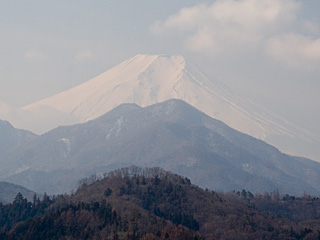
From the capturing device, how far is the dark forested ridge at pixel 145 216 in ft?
323

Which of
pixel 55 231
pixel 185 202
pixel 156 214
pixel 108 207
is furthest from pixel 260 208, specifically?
pixel 55 231

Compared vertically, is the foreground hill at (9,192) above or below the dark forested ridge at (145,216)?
below

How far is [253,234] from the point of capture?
357ft

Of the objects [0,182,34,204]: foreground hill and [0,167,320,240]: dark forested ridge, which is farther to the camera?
[0,182,34,204]: foreground hill

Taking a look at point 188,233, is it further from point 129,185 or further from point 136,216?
point 129,185

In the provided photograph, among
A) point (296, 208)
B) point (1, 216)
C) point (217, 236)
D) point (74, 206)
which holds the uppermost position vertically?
point (296, 208)

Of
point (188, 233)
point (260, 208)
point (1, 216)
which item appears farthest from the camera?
point (260, 208)

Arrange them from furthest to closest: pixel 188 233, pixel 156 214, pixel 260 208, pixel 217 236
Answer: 1. pixel 260 208
2. pixel 156 214
3. pixel 217 236
4. pixel 188 233

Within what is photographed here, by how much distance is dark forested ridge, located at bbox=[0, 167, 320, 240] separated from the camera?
98.5 m

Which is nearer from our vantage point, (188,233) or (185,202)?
(188,233)

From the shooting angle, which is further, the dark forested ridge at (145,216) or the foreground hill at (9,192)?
the foreground hill at (9,192)

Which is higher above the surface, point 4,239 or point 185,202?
point 185,202

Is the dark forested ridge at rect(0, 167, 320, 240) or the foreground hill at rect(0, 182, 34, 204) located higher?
the dark forested ridge at rect(0, 167, 320, 240)

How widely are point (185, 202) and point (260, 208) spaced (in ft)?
90.4
